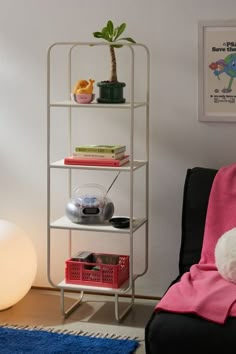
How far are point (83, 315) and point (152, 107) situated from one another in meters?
1.16

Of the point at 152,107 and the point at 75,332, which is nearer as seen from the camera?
the point at 75,332

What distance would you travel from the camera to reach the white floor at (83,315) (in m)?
3.86

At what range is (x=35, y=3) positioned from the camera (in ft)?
13.9

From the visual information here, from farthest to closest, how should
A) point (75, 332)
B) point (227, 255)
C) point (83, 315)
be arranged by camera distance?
point (83, 315) < point (75, 332) < point (227, 255)

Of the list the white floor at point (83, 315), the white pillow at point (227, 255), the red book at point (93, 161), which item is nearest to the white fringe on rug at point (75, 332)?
the white floor at point (83, 315)

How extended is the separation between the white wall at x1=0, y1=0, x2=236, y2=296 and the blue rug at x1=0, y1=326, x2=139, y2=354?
71 centimetres

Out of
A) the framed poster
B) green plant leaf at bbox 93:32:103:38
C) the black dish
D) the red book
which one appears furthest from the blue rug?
green plant leaf at bbox 93:32:103:38

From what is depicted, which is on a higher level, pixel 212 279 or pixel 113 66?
pixel 113 66

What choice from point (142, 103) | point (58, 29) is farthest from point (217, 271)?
point (58, 29)

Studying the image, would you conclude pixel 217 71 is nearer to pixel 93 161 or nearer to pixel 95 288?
pixel 93 161

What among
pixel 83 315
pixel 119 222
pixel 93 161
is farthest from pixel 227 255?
pixel 83 315

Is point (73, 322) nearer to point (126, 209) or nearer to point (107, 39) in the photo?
point (126, 209)

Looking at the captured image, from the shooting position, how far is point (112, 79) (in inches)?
153

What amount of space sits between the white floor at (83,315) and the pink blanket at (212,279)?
44 centimetres
